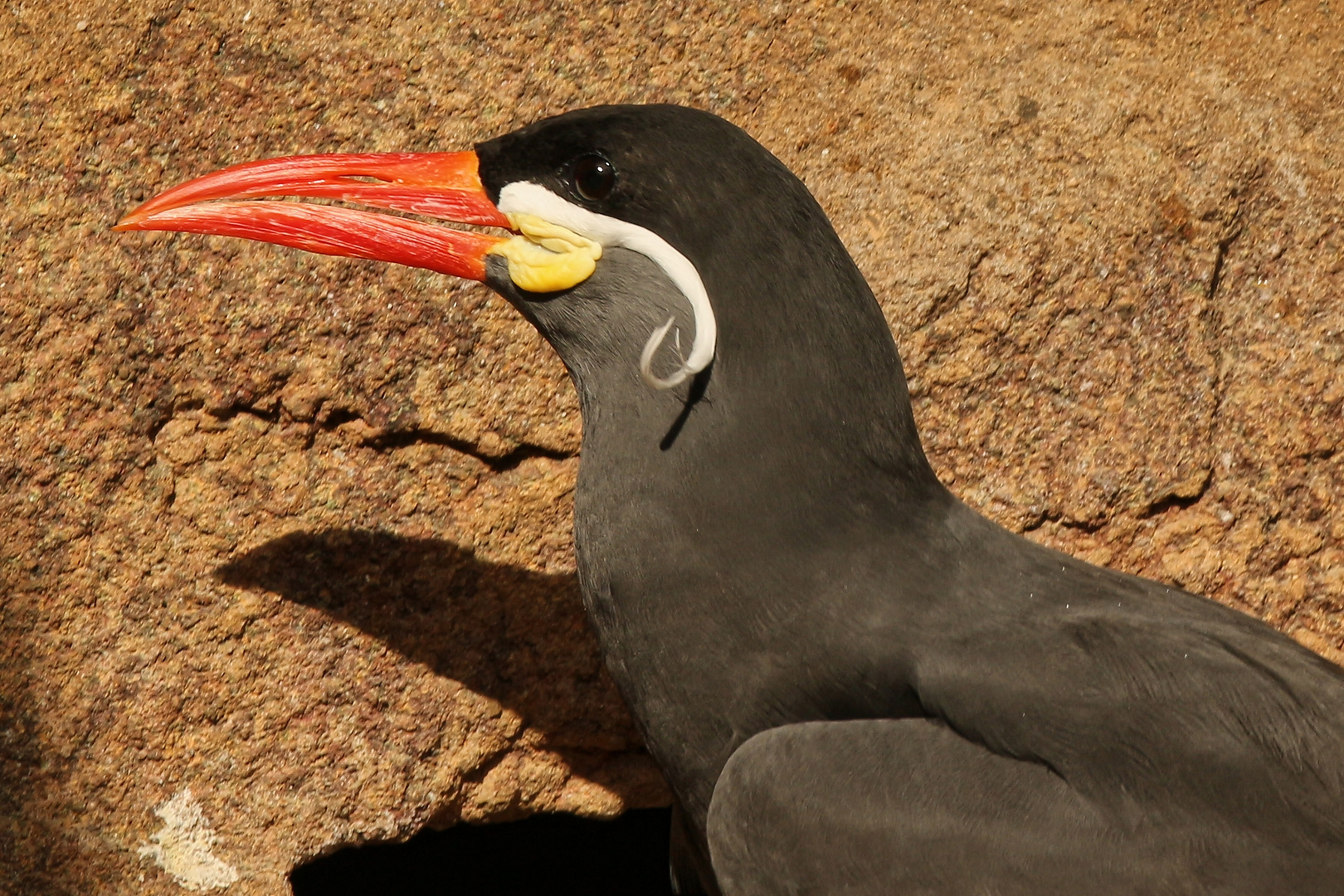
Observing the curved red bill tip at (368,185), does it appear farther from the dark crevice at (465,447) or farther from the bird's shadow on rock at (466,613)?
the bird's shadow on rock at (466,613)

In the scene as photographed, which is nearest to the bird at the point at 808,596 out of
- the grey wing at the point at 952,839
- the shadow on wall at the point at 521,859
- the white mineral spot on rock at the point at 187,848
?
the grey wing at the point at 952,839

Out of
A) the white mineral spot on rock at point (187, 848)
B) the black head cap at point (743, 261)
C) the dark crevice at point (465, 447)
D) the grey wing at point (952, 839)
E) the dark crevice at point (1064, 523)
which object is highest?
the black head cap at point (743, 261)

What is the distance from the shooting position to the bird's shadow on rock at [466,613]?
312cm

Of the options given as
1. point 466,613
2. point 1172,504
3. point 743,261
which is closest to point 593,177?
point 743,261

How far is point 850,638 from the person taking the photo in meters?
2.30

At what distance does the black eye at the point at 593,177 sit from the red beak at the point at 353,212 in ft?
0.58

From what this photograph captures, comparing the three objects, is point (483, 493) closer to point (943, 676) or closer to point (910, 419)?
point (910, 419)

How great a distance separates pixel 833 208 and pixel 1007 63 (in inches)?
25.0

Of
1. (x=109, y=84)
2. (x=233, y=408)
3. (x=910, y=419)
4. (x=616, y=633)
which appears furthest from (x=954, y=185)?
(x=109, y=84)

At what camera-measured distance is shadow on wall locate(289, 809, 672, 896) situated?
3.81 meters

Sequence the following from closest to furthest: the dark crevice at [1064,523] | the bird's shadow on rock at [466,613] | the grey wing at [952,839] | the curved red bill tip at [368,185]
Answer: the grey wing at [952,839]
the curved red bill tip at [368,185]
the bird's shadow on rock at [466,613]
the dark crevice at [1064,523]

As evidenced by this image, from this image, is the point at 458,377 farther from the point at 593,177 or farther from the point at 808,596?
the point at 808,596

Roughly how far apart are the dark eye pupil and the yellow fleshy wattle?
0.08m

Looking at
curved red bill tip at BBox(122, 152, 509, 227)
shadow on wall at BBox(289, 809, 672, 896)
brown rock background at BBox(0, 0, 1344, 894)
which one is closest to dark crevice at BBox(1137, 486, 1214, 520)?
brown rock background at BBox(0, 0, 1344, 894)
